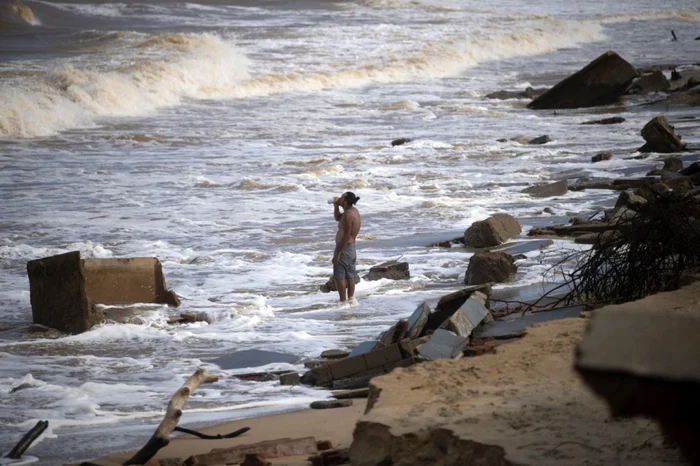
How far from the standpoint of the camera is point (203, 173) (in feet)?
63.8

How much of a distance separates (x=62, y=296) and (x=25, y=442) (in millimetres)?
3555

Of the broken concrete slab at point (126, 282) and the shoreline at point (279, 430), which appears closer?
the shoreline at point (279, 430)

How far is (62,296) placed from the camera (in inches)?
379

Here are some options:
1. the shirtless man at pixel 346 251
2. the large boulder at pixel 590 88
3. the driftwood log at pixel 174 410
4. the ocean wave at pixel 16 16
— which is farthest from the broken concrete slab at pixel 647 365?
the ocean wave at pixel 16 16

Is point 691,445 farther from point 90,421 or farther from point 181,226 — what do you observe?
point 181,226

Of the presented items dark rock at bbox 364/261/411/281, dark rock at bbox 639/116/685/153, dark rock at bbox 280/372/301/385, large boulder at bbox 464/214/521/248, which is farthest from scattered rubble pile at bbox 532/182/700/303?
dark rock at bbox 639/116/685/153

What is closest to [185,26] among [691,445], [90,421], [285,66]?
[285,66]

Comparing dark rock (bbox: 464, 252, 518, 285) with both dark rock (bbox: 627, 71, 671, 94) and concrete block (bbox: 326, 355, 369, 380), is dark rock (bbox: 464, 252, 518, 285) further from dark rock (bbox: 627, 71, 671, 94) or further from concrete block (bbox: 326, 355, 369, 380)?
dark rock (bbox: 627, 71, 671, 94)

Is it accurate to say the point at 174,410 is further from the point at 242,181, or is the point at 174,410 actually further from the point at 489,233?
the point at 242,181

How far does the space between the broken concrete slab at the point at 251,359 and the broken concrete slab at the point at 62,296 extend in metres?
1.67

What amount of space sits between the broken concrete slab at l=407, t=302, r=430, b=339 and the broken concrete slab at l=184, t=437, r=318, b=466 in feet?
7.40

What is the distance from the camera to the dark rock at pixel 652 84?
28844 mm

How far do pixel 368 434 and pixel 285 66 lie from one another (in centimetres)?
3606

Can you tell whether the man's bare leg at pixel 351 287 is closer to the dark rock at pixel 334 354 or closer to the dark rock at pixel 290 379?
the dark rock at pixel 334 354
